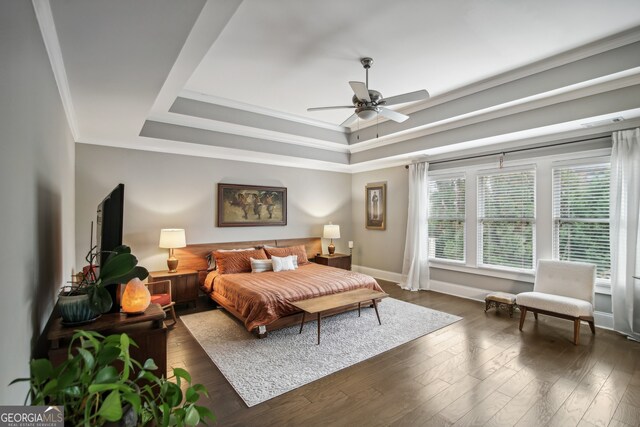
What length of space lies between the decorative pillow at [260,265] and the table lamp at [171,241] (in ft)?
3.64

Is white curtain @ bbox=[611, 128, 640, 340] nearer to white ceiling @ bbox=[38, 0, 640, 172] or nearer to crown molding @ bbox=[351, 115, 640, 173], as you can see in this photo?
crown molding @ bbox=[351, 115, 640, 173]

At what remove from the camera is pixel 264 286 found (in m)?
4.03

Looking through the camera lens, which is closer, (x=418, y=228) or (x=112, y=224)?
(x=112, y=224)

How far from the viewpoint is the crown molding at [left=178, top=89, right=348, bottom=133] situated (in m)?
4.15

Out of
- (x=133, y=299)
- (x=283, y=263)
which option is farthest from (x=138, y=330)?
(x=283, y=263)

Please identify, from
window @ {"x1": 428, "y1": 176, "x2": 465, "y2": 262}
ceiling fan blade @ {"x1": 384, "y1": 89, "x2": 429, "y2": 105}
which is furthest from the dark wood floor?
ceiling fan blade @ {"x1": 384, "y1": 89, "x2": 429, "y2": 105}

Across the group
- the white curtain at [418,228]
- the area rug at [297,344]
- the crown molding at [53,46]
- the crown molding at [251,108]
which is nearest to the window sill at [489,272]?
the white curtain at [418,228]

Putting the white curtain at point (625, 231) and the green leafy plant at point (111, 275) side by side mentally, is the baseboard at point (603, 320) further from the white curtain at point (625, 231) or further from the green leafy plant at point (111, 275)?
the green leafy plant at point (111, 275)

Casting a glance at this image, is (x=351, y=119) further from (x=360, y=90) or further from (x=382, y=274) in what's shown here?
(x=382, y=274)

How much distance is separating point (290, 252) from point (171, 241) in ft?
6.62

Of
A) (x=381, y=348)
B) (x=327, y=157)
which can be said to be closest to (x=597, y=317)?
(x=381, y=348)

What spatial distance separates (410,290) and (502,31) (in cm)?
424

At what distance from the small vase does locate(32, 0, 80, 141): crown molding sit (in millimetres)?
1413

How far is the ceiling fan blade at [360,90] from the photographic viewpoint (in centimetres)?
286
